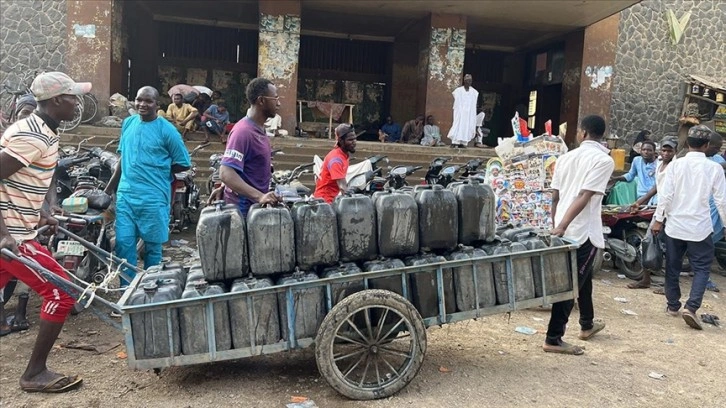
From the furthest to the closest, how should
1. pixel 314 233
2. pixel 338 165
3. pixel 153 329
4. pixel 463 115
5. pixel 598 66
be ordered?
pixel 598 66
pixel 463 115
pixel 338 165
pixel 314 233
pixel 153 329

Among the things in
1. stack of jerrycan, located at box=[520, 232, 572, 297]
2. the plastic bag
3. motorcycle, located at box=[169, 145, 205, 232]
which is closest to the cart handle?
stack of jerrycan, located at box=[520, 232, 572, 297]

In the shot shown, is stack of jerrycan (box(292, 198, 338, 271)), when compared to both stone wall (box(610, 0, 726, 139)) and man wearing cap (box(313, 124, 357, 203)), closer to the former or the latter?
man wearing cap (box(313, 124, 357, 203))

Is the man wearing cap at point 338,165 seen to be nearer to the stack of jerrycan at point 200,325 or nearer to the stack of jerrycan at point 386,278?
the stack of jerrycan at point 386,278

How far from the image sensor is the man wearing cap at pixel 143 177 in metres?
4.26

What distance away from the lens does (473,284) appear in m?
3.43

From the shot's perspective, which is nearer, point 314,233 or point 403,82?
point 314,233

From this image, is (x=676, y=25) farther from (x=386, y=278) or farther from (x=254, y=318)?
(x=254, y=318)

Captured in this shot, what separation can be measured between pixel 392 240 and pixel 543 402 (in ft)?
4.59

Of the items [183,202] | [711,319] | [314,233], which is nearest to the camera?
[314,233]

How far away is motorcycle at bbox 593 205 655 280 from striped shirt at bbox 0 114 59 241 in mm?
6070

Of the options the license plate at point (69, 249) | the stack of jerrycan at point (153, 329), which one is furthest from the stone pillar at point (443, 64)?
the stack of jerrycan at point (153, 329)

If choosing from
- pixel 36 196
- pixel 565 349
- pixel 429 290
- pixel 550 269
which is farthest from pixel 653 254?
pixel 36 196

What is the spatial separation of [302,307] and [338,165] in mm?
1709

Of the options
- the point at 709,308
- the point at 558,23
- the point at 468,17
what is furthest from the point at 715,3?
the point at 709,308
